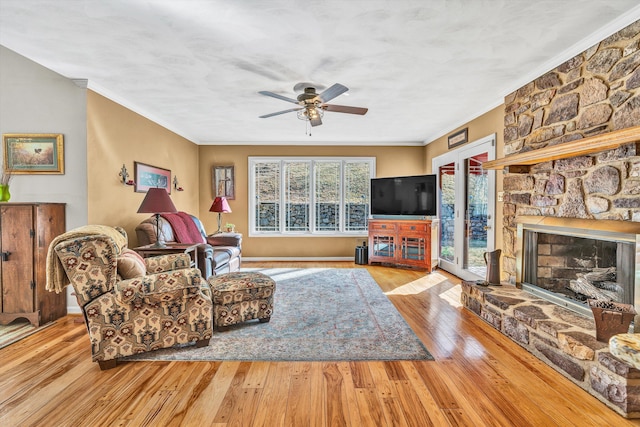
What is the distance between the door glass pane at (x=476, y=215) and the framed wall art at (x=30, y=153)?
4949 millimetres

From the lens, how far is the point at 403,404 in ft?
6.12

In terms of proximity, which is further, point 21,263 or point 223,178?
point 223,178

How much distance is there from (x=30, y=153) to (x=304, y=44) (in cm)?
305

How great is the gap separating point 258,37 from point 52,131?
2487mm

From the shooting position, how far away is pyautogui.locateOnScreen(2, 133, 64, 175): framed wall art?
328cm

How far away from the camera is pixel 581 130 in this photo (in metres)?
2.61

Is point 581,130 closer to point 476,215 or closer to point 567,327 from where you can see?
→ point 567,327

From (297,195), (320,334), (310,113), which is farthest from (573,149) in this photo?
(297,195)

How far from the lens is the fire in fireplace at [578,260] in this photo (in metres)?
2.20

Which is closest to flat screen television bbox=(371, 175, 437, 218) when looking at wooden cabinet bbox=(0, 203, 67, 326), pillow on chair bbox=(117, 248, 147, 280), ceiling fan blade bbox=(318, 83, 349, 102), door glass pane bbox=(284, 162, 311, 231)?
door glass pane bbox=(284, 162, 311, 231)

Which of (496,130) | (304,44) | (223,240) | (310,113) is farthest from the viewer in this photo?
(223,240)

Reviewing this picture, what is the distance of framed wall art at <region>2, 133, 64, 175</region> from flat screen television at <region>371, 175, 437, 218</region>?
4757mm

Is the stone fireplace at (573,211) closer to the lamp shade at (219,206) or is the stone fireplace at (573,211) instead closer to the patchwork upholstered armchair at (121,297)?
the patchwork upholstered armchair at (121,297)

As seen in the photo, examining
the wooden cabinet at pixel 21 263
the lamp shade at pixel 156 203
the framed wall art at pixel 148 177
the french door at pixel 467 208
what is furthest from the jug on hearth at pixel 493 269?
the wooden cabinet at pixel 21 263
